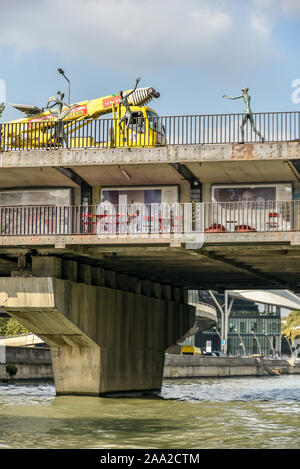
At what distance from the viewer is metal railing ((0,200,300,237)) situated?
33.7 m

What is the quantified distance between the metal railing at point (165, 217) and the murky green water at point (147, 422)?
7056 mm

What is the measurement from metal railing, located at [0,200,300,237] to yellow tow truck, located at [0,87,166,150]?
→ 2704 millimetres

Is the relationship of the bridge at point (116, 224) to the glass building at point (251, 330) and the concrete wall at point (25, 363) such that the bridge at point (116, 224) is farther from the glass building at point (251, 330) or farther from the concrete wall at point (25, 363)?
the glass building at point (251, 330)

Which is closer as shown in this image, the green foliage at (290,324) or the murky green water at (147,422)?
the murky green water at (147,422)

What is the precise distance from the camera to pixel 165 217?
3462 centimetres

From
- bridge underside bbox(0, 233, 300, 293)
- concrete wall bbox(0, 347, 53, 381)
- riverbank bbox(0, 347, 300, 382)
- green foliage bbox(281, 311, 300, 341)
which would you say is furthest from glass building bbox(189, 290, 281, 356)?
bridge underside bbox(0, 233, 300, 293)

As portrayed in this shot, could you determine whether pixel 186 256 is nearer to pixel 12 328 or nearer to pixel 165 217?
pixel 165 217

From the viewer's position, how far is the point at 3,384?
4981 centimetres

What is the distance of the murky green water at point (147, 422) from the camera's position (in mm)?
23312

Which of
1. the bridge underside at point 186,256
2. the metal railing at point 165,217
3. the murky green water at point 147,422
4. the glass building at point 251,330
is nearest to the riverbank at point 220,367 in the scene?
the bridge underside at point 186,256
